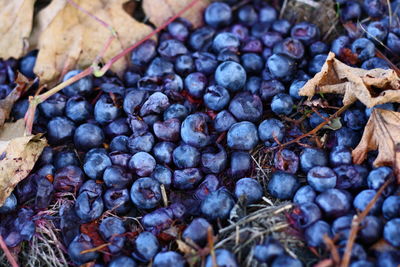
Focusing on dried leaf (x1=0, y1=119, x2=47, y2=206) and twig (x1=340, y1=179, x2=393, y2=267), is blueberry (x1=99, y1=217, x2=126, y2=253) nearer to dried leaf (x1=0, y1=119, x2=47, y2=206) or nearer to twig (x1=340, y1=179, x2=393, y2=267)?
dried leaf (x1=0, y1=119, x2=47, y2=206)

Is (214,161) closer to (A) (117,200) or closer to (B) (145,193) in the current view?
(B) (145,193)

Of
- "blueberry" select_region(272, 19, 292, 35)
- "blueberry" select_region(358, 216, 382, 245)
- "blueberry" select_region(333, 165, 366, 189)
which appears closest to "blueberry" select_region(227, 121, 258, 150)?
"blueberry" select_region(333, 165, 366, 189)

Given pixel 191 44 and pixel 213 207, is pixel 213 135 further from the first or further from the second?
pixel 191 44

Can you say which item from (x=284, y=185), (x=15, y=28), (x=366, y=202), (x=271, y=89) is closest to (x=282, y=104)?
(x=271, y=89)

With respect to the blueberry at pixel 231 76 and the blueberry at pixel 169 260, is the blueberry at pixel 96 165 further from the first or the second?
the blueberry at pixel 231 76

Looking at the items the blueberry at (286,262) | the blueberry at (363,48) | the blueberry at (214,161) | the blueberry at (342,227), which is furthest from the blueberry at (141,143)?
the blueberry at (363,48)
